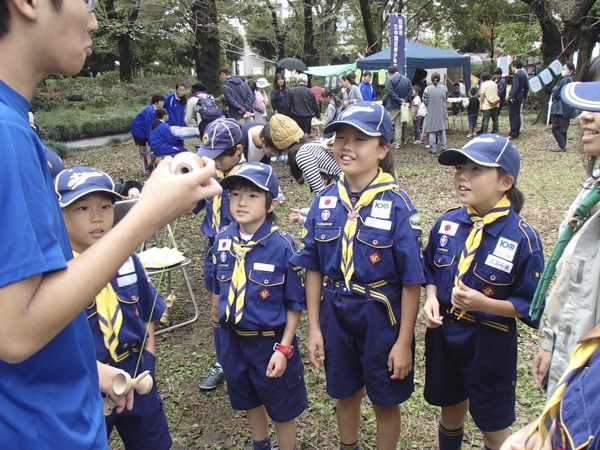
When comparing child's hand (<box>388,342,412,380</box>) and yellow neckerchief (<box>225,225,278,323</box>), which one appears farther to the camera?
yellow neckerchief (<box>225,225,278,323</box>)

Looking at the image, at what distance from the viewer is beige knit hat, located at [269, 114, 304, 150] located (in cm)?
357

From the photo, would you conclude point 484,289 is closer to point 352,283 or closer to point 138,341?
point 352,283

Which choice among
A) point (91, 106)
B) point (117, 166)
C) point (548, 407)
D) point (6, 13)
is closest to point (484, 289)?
point (548, 407)

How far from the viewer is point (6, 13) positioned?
90 cm

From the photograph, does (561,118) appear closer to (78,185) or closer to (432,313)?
(432,313)

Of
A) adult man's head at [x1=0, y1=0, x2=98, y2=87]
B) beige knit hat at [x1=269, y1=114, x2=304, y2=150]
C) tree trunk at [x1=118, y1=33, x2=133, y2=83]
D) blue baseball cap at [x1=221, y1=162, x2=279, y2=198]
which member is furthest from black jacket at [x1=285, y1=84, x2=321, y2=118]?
tree trunk at [x1=118, y1=33, x2=133, y2=83]

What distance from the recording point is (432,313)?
204cm

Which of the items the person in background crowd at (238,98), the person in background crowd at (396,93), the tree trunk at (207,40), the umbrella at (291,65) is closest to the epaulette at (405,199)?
the person in background crowd at (238,98)

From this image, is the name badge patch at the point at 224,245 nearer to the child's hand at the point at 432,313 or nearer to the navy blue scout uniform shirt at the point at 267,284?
the navy blue scout uniform shirt at the point at 267,284

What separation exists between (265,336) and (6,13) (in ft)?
5.92

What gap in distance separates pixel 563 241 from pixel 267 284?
1.39m

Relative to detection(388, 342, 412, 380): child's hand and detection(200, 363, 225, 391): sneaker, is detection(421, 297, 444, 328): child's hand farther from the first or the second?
detection(200, 363, 225, 391): sneaker

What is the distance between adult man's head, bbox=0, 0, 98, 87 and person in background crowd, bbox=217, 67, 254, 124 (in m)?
9.10

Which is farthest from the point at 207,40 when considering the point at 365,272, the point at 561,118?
the point at 365,272
